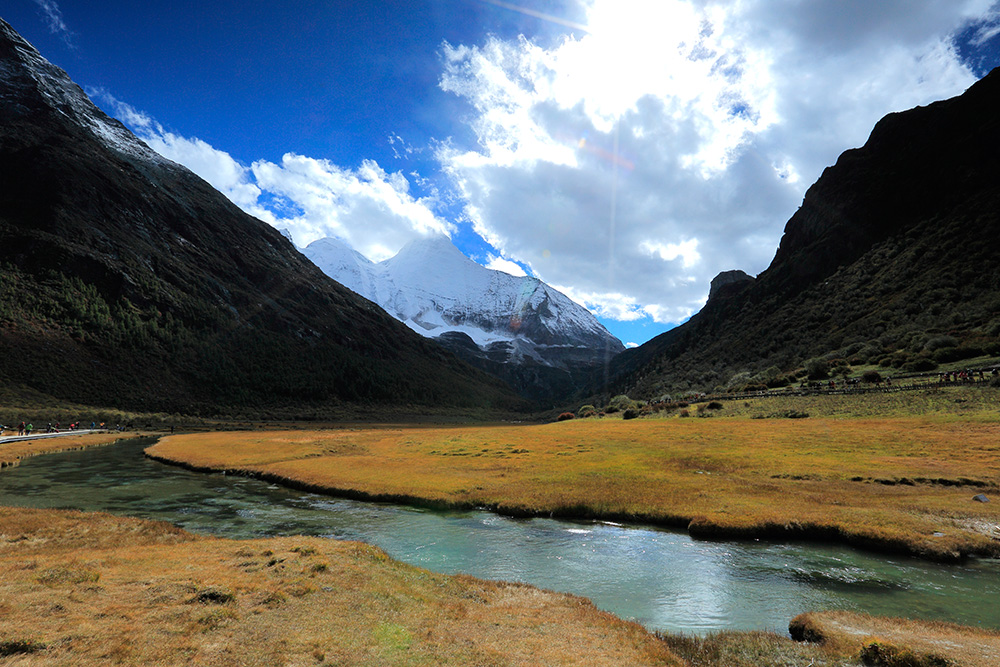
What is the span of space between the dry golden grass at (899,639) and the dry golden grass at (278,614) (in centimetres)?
490

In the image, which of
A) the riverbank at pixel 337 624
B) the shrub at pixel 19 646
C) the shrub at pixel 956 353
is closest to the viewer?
the shrub at pixel 19 646

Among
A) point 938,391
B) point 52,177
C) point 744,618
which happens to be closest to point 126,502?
point 744,618

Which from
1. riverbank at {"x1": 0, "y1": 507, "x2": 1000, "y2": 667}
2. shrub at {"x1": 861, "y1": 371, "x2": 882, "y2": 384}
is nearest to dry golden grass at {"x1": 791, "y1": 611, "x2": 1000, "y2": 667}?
riverbank at {"x1": 0, "y1": 507, "x2": 1000, "y2": 667}

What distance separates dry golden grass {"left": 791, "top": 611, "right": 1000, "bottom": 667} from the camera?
11.0 m

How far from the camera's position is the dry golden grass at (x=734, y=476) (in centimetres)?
2427

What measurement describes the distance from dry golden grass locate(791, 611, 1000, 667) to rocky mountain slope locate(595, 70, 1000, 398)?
78775 millimetres

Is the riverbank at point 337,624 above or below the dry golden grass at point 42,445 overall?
above

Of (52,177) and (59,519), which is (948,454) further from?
(52,177)

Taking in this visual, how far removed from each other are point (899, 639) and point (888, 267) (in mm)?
152132

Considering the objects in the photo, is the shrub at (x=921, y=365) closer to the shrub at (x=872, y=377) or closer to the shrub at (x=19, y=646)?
the shrub at (x=872, y=377)

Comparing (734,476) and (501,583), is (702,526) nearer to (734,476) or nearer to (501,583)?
(734,476)

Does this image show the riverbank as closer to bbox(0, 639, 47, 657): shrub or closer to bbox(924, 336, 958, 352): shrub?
bbox(0, 639, 47, 657): shrub

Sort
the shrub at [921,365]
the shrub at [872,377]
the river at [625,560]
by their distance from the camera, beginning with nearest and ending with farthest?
the river at [625,560], the shrub at [872,377], the shrub at [921,365]

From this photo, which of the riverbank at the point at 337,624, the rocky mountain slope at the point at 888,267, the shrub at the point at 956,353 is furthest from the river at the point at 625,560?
the rocky mountain slope at the point at 888,267
